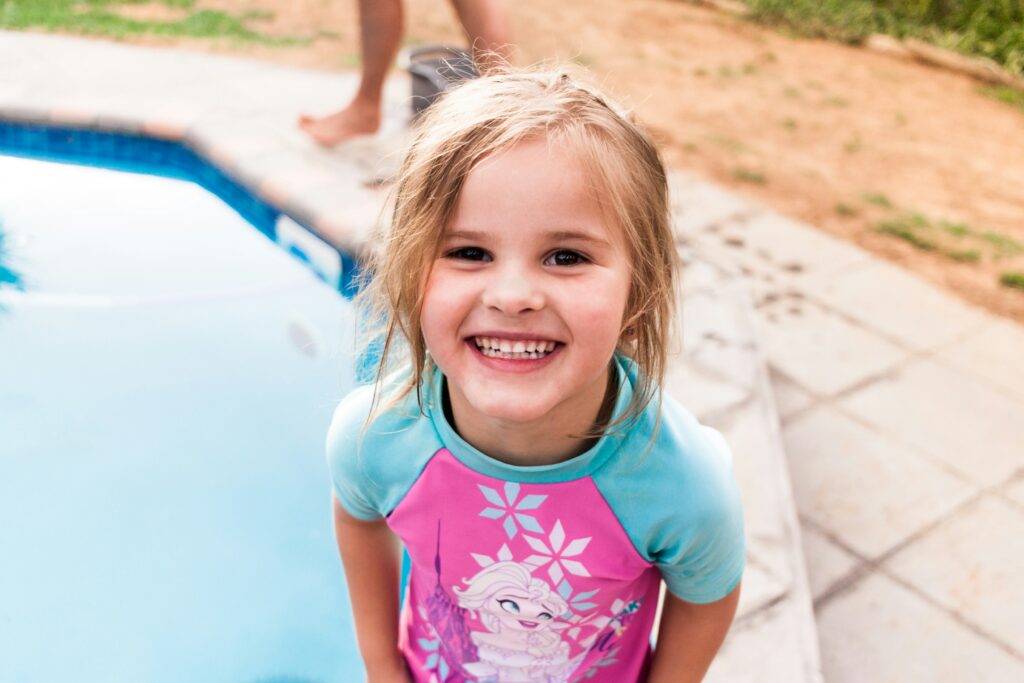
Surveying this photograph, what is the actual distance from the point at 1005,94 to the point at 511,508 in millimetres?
6424

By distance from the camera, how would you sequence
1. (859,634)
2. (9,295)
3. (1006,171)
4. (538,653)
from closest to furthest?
(538,653) → (859,634) → (9,295) → (1006,171)

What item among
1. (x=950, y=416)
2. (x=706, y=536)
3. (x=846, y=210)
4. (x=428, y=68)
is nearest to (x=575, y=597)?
(x=706, y=536)

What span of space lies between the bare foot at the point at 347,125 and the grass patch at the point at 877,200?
97.1 inches

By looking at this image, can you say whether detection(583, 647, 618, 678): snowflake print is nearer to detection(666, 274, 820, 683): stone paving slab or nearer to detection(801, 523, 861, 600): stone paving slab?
detection(666, 274, 820, 683): stone paving slab

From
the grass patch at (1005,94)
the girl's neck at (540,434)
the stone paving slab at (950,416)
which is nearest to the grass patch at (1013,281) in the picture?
the stone paving slab at (950,416)

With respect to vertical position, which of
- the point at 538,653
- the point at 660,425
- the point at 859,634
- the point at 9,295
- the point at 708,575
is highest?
the point at 660,425

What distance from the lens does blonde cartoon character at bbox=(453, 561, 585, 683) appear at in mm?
1376

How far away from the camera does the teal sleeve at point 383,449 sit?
137 centimetres

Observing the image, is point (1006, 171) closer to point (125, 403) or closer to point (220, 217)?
point (220, 217)

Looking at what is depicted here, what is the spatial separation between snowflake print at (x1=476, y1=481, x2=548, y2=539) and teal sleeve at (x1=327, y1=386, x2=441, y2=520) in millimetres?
111

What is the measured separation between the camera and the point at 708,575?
135 centimetres

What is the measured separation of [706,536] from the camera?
50.7 inches

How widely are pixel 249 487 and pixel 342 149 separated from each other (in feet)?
6.17

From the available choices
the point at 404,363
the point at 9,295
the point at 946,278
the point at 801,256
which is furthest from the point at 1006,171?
the point at 9,295
